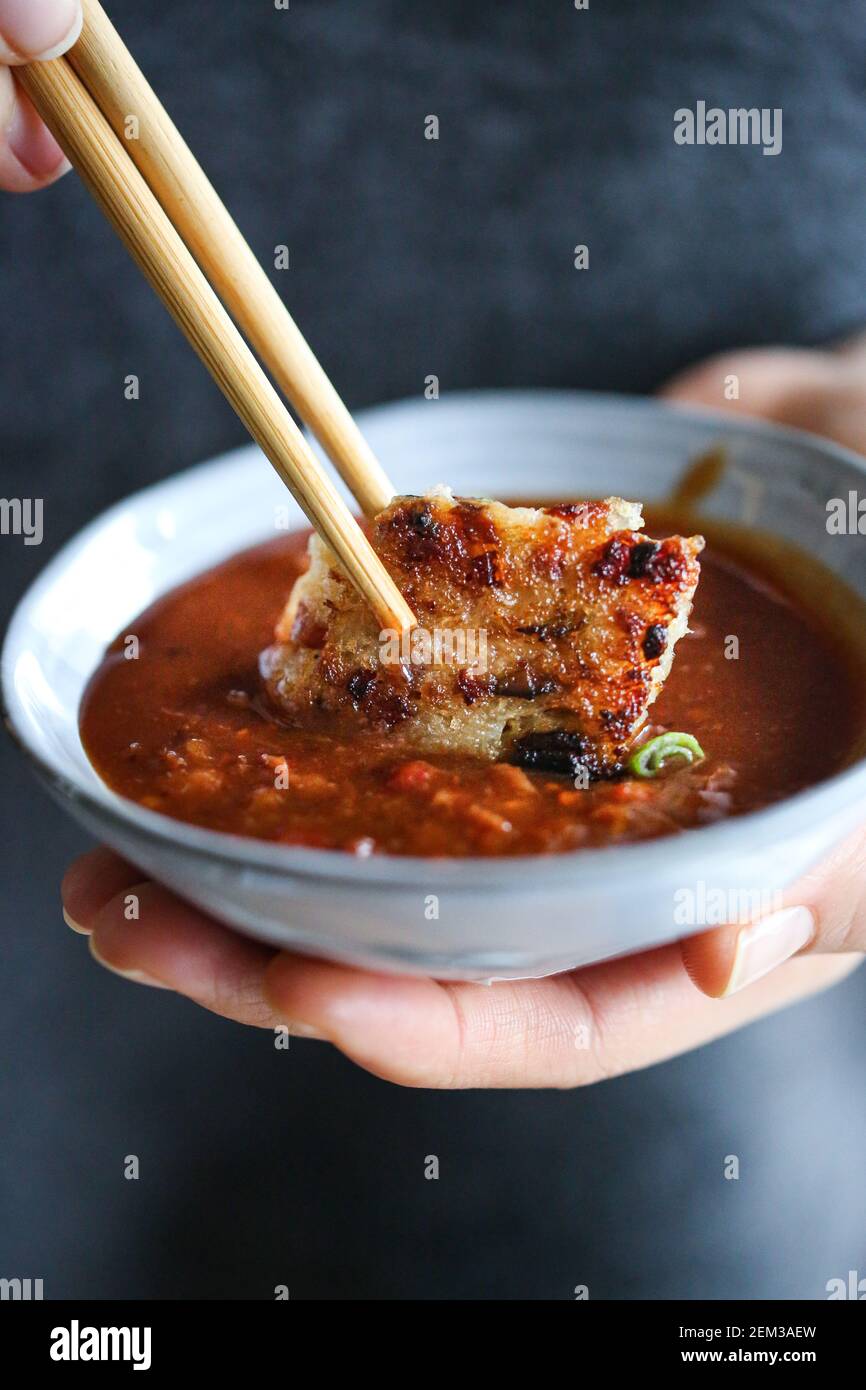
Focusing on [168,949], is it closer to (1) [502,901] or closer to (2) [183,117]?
(1) [502,901]

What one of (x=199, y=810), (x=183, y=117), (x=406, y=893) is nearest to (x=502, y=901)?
(x=406, y=893)

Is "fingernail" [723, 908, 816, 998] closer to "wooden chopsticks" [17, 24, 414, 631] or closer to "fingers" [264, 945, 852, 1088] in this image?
"fingers" [264, 945, 852, 1088]

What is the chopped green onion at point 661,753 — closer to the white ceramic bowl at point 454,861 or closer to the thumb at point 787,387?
the white ceramic bowl at point 454,861

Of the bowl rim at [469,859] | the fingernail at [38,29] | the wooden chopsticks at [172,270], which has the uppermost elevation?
the fingernail at [38,29]

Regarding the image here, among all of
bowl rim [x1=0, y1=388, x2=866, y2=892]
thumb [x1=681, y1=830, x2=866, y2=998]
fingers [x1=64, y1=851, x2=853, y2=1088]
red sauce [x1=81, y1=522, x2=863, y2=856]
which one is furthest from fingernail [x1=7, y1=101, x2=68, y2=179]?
thumb [x1=681, y1=830, x2=866, y2=998]

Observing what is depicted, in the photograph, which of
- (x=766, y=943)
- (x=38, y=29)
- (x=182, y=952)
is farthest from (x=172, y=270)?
(x=766, y=943)

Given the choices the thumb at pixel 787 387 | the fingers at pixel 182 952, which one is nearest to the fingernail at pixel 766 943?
the fingers at pixel 182 952
